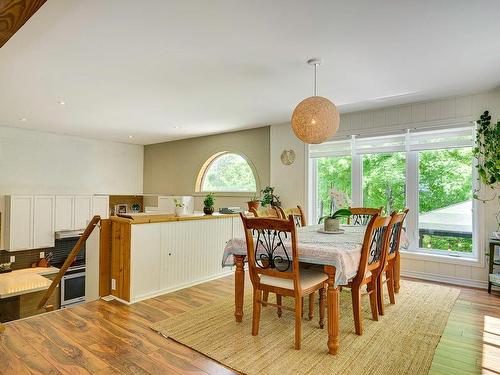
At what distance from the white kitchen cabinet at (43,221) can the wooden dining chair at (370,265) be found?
609 centimetres

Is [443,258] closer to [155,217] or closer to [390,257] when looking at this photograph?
[390,257]

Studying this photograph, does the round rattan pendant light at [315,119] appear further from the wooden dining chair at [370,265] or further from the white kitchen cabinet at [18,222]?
the white kitchen cabinet at [18,222]

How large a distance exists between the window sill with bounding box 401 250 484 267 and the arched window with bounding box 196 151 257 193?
292 centimetres

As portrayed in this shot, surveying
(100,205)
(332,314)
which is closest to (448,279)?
(332,314)

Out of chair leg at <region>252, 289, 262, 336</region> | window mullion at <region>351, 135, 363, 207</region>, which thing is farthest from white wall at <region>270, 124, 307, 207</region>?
chair leg at <region>252, 289, 262, 336</region>

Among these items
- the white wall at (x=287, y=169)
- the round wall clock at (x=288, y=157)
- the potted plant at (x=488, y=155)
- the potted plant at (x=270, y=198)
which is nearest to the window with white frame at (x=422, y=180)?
the potted plant at (x=488, y=155)

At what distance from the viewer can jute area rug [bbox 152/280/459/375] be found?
2051 mm

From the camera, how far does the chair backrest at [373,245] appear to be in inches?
91.5

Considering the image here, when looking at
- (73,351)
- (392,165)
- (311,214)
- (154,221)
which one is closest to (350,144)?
(392,165)

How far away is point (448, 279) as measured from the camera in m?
4.15

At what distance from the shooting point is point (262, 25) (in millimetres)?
2346

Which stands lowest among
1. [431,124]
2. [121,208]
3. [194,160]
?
[121,208]

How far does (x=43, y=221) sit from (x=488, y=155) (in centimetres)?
751

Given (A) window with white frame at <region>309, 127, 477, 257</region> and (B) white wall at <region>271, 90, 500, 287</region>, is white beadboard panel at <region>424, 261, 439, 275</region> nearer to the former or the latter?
(B) white wall at <region>271, 90, 500, 287</region>
